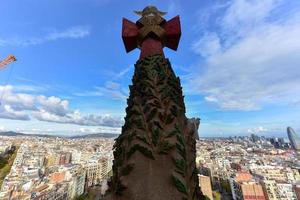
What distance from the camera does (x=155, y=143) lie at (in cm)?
123

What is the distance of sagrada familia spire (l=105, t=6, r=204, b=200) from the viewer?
1076 millimetres

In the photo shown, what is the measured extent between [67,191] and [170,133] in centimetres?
3802

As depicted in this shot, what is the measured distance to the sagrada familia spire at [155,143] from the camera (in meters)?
1.08

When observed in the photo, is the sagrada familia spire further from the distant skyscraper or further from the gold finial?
the distant skyscraper

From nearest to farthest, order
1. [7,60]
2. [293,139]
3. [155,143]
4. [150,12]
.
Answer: [155,143] → [150,12] → [7,60] → [293,139]

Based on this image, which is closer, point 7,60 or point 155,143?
point 155,143

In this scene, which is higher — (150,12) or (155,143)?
(150,12)

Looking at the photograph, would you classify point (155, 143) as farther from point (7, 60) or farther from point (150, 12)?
point (7, 60)

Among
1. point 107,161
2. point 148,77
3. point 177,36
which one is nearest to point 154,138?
point 148,77

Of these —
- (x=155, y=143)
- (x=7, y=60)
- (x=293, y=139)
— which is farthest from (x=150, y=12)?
(x=293, y=139)

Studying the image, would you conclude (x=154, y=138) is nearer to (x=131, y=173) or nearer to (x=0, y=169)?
(x=131, y=173)

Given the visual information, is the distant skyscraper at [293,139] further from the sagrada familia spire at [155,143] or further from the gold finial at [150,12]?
the sagrada familia spire at [155,143]

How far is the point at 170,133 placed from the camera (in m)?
1.27

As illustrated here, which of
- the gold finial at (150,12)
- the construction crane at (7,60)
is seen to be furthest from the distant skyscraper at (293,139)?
the gold finial at (150,12)
